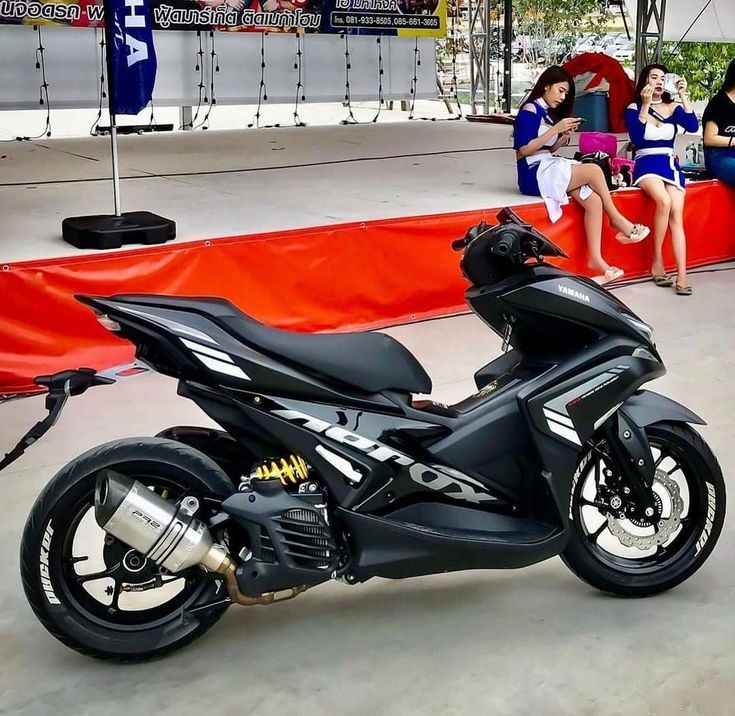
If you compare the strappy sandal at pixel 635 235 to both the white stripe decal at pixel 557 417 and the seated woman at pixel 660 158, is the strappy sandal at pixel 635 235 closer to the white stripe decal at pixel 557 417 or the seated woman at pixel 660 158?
the seated woman at pixel 660 158

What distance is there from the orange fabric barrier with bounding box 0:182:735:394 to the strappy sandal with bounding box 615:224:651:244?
0.09 metres

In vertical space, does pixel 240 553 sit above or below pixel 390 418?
below

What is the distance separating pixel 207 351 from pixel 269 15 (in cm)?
1089

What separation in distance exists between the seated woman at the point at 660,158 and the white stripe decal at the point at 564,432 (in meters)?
3.67

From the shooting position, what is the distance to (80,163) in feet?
26.9

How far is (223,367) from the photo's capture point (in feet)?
6.91

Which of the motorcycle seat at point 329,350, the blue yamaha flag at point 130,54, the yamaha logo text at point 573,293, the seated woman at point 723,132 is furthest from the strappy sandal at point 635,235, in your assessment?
the motorcycle seat at point 329,350

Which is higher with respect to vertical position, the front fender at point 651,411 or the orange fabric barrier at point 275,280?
the front fender at point 651,411

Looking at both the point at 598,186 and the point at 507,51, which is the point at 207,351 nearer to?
the point at 598,186

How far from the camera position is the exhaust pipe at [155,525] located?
83.1 inches

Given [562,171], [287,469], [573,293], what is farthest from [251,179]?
[287,469]

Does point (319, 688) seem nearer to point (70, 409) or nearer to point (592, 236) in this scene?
point (70, 409)

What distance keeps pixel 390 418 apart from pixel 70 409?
→ 2.06 metres

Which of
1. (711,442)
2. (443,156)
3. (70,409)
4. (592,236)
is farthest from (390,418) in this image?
(443,156)
